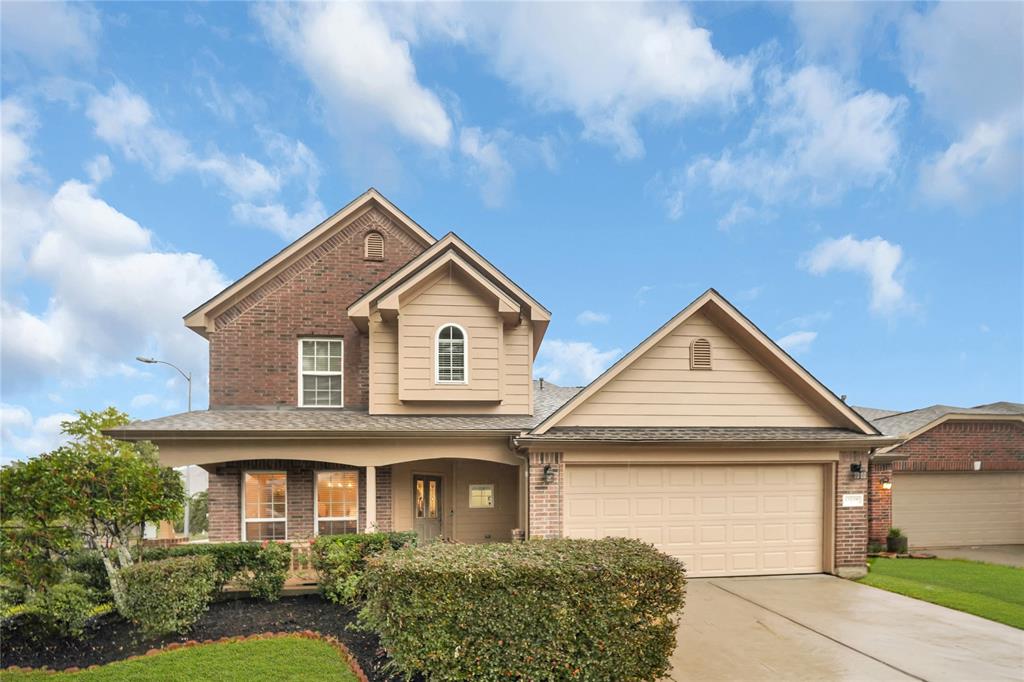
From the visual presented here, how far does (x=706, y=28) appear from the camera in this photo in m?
12.9

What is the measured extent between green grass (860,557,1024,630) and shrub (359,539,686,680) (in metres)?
6.24

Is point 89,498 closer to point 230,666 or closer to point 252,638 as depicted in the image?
point 252,638

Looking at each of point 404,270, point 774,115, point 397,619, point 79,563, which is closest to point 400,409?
point 404,270

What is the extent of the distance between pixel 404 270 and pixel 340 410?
337cm

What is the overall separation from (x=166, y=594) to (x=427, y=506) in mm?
6378

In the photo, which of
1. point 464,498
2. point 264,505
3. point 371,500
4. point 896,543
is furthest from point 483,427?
point 896,543

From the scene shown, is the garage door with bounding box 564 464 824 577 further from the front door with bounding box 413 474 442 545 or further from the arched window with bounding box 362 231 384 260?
the arched window with bounding box 362 231 384 260

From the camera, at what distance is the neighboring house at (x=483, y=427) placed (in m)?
11.2

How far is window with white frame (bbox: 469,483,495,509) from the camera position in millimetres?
13531

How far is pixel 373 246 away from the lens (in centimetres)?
1441

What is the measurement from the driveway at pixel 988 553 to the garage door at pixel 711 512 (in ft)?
20.0

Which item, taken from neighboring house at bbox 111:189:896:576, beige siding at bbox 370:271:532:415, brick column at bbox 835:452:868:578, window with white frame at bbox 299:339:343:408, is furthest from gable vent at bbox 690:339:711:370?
window with white frame at bbox 299:339:343:408

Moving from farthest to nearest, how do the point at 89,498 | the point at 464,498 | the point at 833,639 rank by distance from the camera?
the point at 464,498 → the point at 89,498 → the point at 833,639

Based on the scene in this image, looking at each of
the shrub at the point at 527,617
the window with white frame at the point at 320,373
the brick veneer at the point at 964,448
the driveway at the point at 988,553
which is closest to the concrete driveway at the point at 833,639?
the shrub at the point at 527,617
